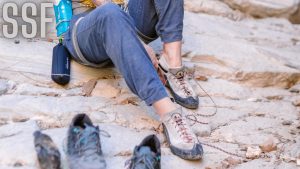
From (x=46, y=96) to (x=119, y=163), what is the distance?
2.20 ft

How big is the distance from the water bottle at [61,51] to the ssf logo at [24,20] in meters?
0.32

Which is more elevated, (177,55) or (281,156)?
(177,55)

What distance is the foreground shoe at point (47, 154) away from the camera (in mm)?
1945

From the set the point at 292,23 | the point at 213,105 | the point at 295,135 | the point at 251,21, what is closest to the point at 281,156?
the point at 295,135

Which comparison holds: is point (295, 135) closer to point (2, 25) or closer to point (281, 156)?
point (281, 156)

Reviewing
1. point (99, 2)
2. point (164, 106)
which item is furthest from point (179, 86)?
point (99, 2)

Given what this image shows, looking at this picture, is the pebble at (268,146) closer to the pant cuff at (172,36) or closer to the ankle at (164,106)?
the ankle at (164,106)

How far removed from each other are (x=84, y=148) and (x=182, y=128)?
0.56 metres

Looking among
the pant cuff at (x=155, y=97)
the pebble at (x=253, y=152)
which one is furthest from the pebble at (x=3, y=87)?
the pebble at (x=253, y=152)

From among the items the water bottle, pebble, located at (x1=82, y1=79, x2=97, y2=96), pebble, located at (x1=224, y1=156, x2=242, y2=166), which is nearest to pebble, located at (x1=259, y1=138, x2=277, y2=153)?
pebble, located at (x1=224, y1=156, x2=242, y2=166)

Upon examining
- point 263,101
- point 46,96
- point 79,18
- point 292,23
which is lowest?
point 292,23

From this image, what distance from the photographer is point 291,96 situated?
3.49 metres

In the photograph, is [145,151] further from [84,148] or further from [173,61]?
[173,61]

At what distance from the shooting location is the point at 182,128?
93.6 inches
